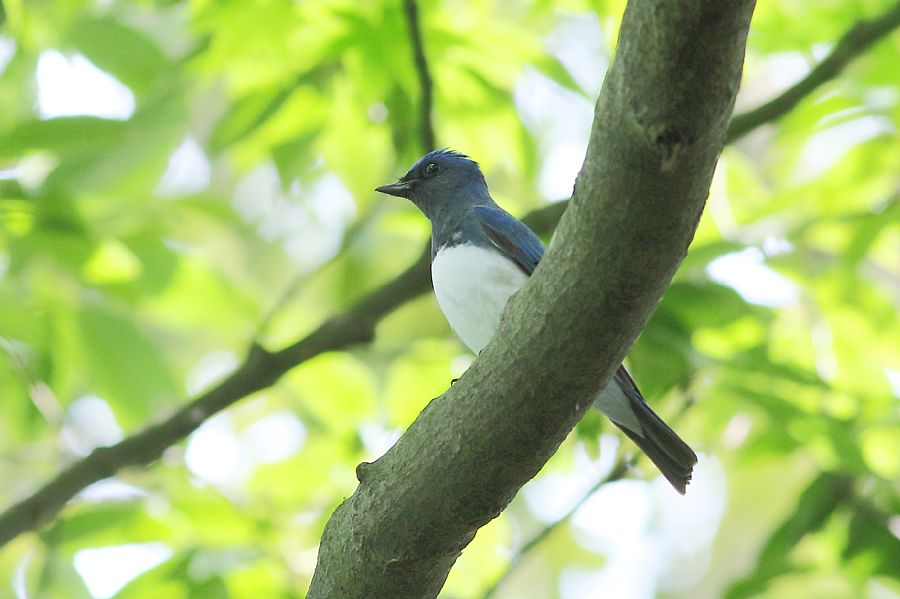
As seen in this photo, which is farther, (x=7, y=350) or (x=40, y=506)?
(x=40, y=506)

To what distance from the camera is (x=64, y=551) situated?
4.34 meters

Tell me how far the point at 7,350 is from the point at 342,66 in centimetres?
179

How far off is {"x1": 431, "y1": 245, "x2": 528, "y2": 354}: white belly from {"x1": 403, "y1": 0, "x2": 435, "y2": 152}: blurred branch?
1.82ft

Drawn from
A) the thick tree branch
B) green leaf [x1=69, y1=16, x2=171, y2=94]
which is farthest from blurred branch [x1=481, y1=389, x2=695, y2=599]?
green leaf [x1=69, y1=16, x2=171, y2=94]

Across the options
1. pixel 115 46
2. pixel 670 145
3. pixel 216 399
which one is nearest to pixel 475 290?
pixel 216 399

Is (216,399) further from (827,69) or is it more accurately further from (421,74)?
(827,69)

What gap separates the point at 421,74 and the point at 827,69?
216 centimetres

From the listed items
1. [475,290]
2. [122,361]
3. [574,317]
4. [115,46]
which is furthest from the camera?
[475,290]

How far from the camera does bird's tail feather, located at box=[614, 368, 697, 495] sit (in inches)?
166

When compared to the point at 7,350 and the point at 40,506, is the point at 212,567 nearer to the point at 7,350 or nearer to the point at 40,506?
the point at 7,350

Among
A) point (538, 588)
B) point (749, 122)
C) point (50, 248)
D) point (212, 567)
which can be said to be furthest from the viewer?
point (538, 588)

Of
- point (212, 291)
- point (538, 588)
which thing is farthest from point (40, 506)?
point (538, 588)

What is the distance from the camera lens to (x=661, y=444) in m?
4.29

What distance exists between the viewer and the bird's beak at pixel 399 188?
5.56 meters
